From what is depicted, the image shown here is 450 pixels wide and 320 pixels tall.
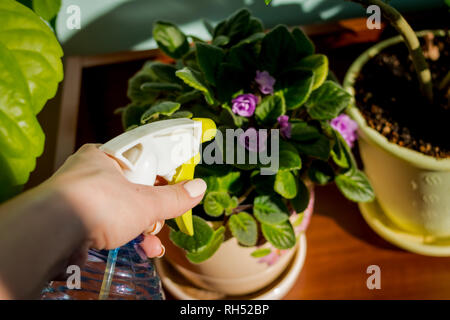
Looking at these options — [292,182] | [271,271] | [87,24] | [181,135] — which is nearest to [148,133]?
[181,135]

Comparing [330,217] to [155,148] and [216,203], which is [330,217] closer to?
[216,203]

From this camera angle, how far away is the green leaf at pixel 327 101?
501 millimetres

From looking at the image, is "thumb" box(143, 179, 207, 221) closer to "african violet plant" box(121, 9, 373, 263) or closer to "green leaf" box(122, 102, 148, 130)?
"african violet plant" box(121, 9, 373, 263)

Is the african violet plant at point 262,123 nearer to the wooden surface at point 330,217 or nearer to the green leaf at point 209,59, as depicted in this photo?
the green leaf at point 209,59

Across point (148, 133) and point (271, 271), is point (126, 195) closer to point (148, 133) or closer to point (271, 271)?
point (148, 133)

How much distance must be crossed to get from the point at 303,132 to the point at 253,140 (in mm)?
74

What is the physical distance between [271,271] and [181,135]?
1.08ft

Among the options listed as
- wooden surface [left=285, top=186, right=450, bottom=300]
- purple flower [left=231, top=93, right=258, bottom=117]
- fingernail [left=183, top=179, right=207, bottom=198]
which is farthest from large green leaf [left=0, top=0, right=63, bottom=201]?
wooden surface [left=285, top=186, right=450, bottom=300]

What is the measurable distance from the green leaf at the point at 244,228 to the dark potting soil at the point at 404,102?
0.22m

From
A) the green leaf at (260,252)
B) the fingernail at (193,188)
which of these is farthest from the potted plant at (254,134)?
the fingernail at (193,188)

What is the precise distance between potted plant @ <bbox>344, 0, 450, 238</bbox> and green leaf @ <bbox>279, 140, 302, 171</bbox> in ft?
0.45

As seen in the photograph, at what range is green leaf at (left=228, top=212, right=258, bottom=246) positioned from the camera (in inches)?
18.7

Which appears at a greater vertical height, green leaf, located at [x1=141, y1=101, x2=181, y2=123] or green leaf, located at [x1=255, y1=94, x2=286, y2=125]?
green leaf, located at [x1=141, y1=101, x2=181, y2=123]

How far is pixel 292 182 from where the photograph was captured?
472 mm
